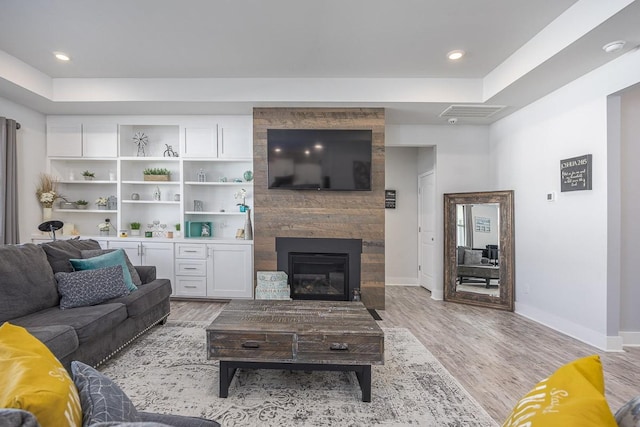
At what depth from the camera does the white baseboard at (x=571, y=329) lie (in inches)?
121

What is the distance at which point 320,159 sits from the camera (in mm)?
4258

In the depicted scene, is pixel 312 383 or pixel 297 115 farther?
pixel 297 115

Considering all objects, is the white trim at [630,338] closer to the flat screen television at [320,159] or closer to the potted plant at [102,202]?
the flat screen television at [320,159]

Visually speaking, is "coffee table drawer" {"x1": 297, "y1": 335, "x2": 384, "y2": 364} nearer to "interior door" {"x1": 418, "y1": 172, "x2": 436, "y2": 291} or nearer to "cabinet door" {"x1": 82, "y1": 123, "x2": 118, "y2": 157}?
"interior door" {"x1": 418, "y1": 172, "x2": 436, "y2": 291}

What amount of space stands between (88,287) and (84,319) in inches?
18.5

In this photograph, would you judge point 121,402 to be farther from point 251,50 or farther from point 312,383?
point 251,50

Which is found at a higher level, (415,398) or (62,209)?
(62,209)

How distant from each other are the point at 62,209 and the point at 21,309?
3.07m

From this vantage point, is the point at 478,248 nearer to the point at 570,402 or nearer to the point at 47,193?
the point at 570,402

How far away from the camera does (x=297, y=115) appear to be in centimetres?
432

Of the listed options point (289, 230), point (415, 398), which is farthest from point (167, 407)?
point (289, 230)

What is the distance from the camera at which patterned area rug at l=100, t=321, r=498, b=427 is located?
1.99 metres

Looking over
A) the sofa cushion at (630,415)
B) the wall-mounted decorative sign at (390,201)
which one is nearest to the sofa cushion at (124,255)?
the sofa cushion at (630,415)

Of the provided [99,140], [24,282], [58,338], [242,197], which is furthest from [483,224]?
[99,140]
